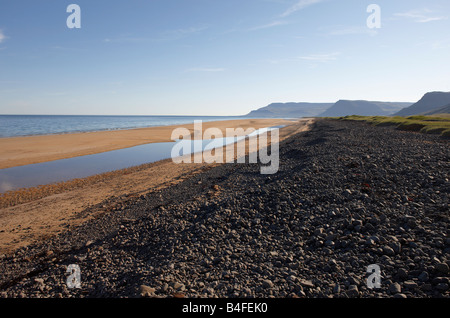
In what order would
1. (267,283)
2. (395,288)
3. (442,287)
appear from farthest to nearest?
1. (267,283)
2. (395,288)
3. (442,287)

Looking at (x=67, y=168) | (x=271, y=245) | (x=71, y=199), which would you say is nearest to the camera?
(x=271, y=245)

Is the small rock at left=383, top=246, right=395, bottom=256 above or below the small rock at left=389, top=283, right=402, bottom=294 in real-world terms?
above

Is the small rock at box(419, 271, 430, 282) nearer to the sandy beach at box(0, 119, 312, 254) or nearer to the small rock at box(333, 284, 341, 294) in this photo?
the small rock at box(333, 284, 341, 294)

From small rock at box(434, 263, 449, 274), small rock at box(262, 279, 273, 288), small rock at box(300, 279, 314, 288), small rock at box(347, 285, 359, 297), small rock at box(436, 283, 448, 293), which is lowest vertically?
small rock at box(262, 279, 273, 288)

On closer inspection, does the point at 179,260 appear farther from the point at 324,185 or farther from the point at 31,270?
the point at 324,185

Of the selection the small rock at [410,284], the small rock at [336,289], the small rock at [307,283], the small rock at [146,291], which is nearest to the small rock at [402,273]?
the small rock at [410,284]

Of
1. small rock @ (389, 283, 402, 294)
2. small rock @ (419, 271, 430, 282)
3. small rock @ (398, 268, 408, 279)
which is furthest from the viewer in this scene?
small rock @ (398, 268, 408, 279)

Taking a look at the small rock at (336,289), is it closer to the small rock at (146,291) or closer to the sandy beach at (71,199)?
the small rock at (146,291)

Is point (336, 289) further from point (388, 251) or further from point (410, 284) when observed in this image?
point (388, 251)

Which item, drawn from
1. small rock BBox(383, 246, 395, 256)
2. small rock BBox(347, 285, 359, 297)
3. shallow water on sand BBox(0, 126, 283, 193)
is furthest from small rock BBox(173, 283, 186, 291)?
shallow water on sand BBox(0, 126, 283, 193)

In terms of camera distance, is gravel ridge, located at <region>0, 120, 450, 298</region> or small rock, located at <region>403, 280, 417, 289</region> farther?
gravel ridge, located at <region>0, 120, 450, 298</region>

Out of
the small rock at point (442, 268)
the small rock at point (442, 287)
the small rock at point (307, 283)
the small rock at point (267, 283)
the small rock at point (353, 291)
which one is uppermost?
the small rock at point (442, 268)

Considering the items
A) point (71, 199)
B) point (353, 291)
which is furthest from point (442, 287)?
point (71, 199)

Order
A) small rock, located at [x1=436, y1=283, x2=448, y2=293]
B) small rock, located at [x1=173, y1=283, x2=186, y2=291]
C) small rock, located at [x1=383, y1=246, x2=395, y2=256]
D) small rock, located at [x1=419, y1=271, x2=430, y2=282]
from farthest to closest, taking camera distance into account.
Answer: small rock, located at [x1=383, y1=246, x2=395, y2=256] < small rock, located at [x1=173, y1=283, x2=186, y2=291] < small rock, located at [x1=419, y1=271, x2=430, y2=282] < small rock, located at [x1=436, y1=283, x2=448, y2=293]
